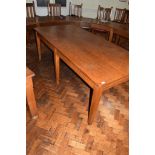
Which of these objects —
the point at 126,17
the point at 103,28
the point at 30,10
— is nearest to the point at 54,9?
the point at 30,10

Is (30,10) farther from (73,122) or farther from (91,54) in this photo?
(73,122)

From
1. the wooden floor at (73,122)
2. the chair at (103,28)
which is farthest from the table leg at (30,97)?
the chair at (103,28)

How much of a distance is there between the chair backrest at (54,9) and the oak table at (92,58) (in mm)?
1845

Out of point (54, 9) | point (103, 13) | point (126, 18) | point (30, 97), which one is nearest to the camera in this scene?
point (30, 97)

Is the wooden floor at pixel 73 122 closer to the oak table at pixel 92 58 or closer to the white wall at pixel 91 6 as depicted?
the oak table at pixel 92 58

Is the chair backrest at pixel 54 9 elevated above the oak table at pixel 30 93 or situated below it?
above

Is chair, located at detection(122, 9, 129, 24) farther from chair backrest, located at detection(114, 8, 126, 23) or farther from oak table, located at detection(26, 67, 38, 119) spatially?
oak table, located at detection(26, 67, 38, 119)

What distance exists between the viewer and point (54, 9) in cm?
432

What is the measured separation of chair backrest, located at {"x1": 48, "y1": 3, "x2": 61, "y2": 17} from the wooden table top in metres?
1.83

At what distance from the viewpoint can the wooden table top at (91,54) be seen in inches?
62.6

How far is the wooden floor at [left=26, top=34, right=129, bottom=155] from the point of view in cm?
161

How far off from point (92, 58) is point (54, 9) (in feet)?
10.1
